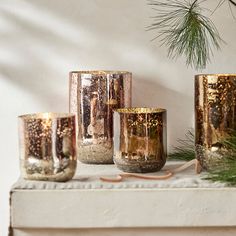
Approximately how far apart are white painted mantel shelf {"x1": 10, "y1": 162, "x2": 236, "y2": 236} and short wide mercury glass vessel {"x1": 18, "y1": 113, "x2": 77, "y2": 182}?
0.02 meters

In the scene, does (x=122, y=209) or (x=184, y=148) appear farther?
(x=184, y=148)

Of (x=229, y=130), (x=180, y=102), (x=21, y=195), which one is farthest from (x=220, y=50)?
(x=21, y=195)

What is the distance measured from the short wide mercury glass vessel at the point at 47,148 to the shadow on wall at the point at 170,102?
27 cm

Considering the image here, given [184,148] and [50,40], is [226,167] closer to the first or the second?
[184,148]

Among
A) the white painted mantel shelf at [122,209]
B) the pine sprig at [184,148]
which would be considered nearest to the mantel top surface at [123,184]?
the white painted mantel shelf at [122,209]

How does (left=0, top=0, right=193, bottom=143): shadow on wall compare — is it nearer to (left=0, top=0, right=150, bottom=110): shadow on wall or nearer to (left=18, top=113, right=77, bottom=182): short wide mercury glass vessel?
(left=0, top=0, right=150, bottom=110): shadow on wall

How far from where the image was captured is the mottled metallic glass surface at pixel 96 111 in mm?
1104

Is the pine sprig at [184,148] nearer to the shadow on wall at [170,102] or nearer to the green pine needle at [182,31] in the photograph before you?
the shadow on wall at [170,102]

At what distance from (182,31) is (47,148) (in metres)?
0.35

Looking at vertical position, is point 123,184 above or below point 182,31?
below

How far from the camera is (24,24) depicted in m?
1.18

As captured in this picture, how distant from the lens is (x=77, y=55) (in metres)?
1.19

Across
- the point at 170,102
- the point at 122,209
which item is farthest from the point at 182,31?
the point at 122,209

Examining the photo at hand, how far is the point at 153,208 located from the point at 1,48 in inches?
18.1
